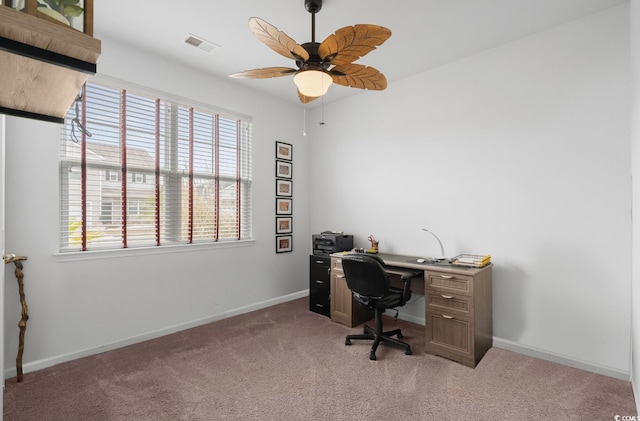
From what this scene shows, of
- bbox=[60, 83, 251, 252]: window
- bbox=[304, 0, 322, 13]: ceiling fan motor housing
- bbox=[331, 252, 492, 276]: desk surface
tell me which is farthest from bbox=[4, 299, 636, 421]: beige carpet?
bbox=[304, 0, 322, 13]: ceiling fan motor housing

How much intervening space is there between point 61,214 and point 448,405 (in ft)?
11.2

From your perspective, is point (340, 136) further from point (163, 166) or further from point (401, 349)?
point (401, 349)

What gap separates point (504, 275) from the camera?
2.95 m

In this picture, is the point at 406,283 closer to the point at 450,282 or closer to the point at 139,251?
the point at 450,282

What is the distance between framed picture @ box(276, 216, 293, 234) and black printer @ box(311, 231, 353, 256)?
57 centimetres

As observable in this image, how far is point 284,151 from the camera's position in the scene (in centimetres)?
444

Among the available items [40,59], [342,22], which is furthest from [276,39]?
[40,59]

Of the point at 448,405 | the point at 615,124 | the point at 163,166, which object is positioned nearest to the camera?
the point at 448,405

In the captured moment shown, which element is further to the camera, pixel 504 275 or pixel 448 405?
pixel 504 275

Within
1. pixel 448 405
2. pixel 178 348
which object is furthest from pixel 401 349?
pixel 178 348

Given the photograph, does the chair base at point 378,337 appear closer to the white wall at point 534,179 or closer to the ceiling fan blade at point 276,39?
the white wall at point 534,179

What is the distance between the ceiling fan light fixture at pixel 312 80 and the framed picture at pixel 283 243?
8.63 feet

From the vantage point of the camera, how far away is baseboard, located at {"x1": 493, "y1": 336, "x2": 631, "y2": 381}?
2.39 m

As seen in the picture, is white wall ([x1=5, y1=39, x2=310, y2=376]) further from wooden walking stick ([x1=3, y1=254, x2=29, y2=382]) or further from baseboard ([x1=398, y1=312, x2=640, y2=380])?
baseboard ([x1=398, y1=312, x2=640, y2=380])
